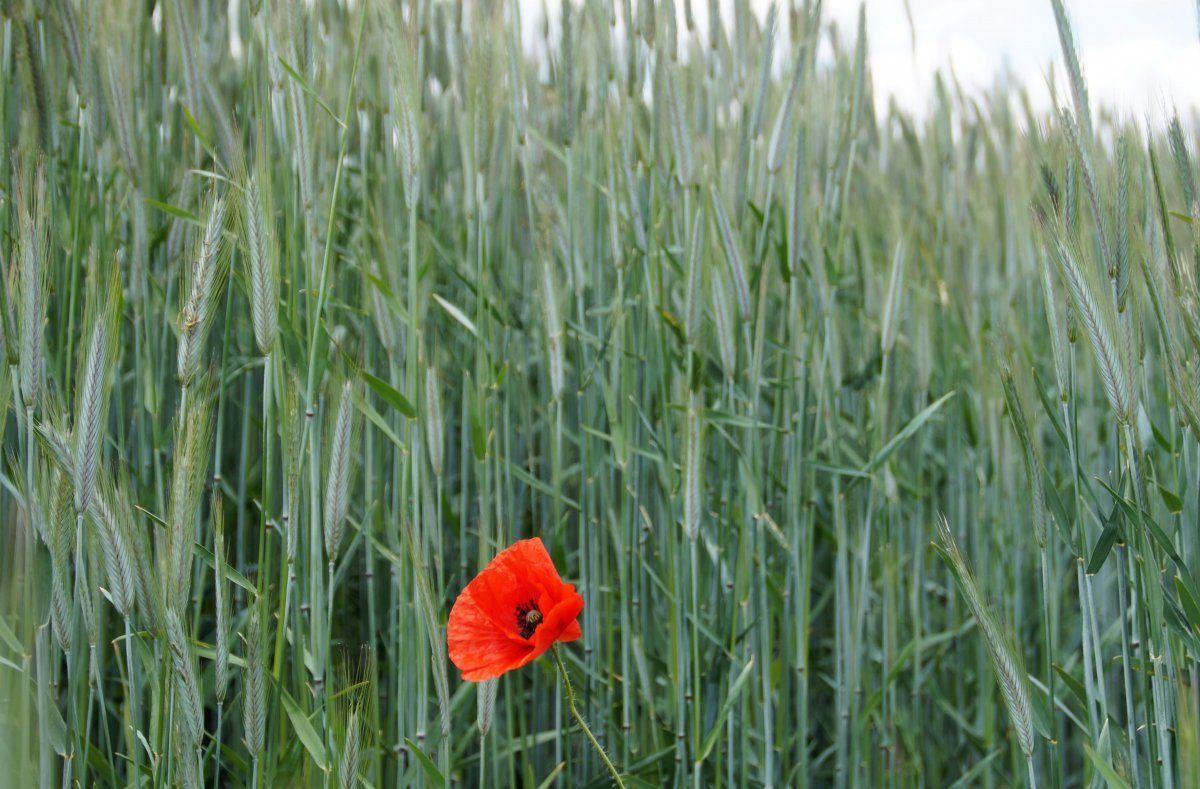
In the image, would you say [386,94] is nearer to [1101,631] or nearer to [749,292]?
[749,292]

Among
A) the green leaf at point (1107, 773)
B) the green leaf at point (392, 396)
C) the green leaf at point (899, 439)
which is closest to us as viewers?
the green leaf at point (1107, 773)

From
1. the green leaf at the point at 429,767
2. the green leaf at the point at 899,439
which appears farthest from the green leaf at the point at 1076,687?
the green leaf at the point at 429,767

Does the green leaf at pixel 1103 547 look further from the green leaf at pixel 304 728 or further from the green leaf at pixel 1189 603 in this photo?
the green leaf at pixel 304 728

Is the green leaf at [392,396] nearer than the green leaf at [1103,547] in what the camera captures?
No

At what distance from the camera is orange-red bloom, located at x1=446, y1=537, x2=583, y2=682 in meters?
0.79

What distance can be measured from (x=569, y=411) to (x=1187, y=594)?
0.90 meters

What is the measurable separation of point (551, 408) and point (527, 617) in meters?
0.37

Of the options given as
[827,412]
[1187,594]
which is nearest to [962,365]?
[827,412]

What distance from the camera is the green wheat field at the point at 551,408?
0.77m

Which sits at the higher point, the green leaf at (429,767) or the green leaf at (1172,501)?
the green leaf at (1172,501)

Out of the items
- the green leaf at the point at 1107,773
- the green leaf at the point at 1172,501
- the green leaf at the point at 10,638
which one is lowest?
the green leaf at the point at 1107,773

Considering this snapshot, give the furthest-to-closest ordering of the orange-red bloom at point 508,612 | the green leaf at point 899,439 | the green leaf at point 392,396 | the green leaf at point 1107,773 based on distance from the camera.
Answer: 1. the green leaf at point 899,439
2. the green leaf at point 392,396
3. the orange-red bloom at point 508,612
4. the green leaf at point 1107,773

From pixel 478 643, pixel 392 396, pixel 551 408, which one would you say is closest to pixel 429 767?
pixel 478 643

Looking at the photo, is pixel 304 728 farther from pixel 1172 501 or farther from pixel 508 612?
pixel 1172 501
